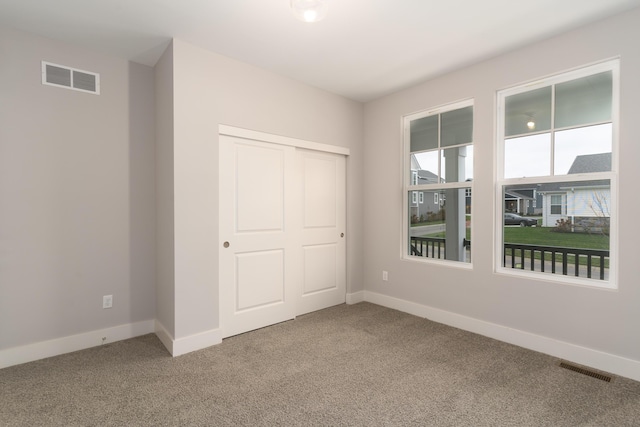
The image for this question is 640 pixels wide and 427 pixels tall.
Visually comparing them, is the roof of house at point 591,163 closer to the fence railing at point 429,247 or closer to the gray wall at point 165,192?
the fence railing at point 429,247

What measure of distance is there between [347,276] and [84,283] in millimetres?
2866

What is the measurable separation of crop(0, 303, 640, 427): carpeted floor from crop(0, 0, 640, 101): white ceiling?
270 cm

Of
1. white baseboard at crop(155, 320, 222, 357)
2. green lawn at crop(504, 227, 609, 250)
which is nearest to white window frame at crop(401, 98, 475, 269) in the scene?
green lawn at crop(504, 227, 609, 250)

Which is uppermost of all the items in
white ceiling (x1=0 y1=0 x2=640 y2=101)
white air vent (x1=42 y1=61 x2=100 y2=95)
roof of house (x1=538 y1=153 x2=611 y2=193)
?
white ceiling (x1=0 y1=0 x2=640 y2=101)

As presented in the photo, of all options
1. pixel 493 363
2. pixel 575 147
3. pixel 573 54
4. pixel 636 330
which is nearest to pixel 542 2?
pixel 573 54

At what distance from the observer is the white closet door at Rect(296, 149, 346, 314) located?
377 centimetres

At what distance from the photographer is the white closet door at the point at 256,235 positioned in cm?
306

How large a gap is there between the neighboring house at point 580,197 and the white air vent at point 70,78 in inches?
165

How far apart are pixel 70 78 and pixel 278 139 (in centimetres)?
190

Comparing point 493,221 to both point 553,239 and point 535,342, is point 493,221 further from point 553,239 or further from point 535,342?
point 535,342

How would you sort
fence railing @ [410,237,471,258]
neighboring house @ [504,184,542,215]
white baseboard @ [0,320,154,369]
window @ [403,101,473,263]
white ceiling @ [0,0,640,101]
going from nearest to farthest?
white ceiling @ [0,0,640,101] → white baseboard @ [0,320,154,369] → neighboring house @ [504,184,542,215] → window @ [403,101,473,263] → fence railing @ [410,237,471,258]

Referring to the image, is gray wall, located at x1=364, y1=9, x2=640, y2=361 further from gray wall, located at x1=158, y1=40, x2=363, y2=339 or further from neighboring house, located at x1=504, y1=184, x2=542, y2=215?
gray wall, located at x1=158, y1=40, x2=363, y2=339

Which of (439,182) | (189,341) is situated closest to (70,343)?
(189,341)

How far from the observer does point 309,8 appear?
1.99 m
